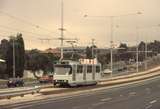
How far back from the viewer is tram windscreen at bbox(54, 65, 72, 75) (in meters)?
56.0

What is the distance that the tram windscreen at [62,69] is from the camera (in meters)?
56.0

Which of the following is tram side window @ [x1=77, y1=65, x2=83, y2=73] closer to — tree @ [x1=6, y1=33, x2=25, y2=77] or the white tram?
the white tram

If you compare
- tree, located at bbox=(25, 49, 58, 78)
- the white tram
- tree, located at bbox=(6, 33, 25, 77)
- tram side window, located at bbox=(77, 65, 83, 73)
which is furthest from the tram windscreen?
tree, located at bbox=(25, 49, 58, 78)

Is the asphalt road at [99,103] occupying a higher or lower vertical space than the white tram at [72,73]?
lower

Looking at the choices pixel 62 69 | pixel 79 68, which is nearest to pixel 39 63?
pixel 79 68

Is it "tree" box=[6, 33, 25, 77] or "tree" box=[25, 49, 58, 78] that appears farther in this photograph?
"tree" box=[25, 49, 58, 78]

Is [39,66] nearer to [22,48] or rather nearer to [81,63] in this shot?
[22,48]

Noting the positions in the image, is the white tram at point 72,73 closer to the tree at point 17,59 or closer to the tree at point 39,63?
the tree at point 17,59

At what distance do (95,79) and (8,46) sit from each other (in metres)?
60.1

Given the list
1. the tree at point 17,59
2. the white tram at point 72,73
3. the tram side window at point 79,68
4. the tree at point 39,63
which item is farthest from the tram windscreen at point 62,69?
the tree at point 39,63

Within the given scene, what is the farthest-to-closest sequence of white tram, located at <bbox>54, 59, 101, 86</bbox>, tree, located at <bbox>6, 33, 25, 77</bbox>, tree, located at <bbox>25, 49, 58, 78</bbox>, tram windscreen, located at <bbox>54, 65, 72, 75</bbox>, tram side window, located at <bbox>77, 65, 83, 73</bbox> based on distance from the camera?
1. tree, located at <bbox>25, 49, 58, 78</bbox>
2. tree, located at <bbox>6, 33, 25, 77</bbox>
3. tram side window, located at <bbox>77, 65, 83, 73</bbox>
4. tram windscreen, located at <bbox>54, 65, 72, 75</bbox>
5. white tram, located at <bbox>54, 59, 101, 86</bbox>

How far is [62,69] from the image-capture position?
5647cm

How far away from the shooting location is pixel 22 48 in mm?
120062

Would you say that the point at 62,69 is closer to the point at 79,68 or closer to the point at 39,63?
the point at 79,68
